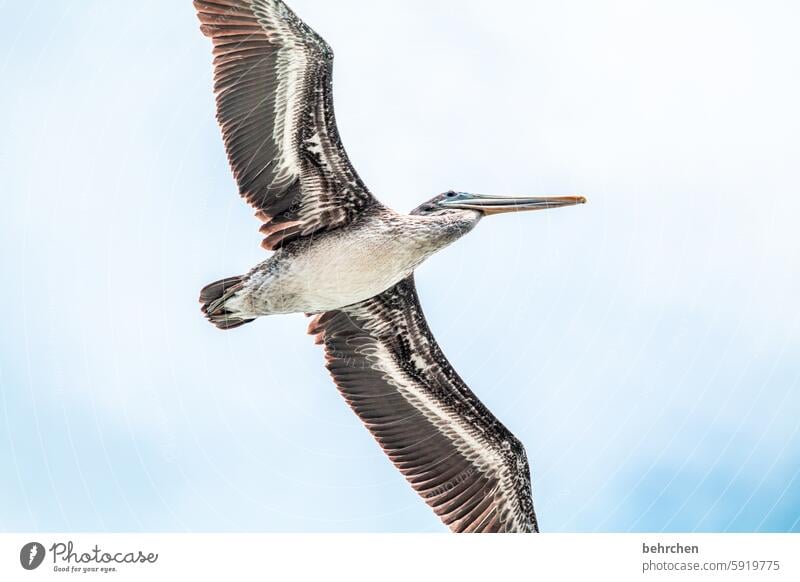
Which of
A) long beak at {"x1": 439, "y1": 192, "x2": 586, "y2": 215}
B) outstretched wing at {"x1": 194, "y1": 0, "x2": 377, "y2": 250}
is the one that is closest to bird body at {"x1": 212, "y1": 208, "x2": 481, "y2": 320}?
outstretched wing at {"x1": 194, "y1": 0, "x2": 377, "y2": 250}

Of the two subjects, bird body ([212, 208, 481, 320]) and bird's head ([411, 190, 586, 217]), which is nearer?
bird body ([212, 208, 481, 320])

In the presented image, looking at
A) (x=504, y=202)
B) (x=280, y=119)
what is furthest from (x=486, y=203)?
(x=280, y=119)

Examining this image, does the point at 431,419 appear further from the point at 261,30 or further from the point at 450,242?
the point at 261,30

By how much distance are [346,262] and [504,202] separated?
Answer: 2355 mm

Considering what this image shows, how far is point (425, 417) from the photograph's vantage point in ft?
60.4

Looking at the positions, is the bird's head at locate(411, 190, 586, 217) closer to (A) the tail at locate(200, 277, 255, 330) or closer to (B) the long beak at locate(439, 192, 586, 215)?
(B) the long beak at locate(439, 192, 586, 215)

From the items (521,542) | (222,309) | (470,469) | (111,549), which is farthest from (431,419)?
(111,549)

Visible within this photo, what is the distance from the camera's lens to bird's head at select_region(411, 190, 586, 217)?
1725 cm

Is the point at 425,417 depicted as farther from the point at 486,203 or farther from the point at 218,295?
the point at 218,295

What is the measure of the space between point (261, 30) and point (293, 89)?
80 centimetres

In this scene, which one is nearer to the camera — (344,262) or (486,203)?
(344,262)

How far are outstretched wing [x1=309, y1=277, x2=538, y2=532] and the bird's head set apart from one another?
51.1 inches

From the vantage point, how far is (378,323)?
18188mm

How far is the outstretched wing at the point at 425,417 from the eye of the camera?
59.6 feet
